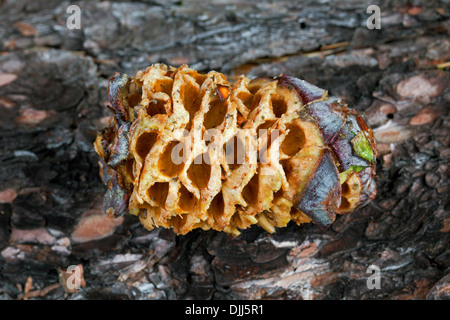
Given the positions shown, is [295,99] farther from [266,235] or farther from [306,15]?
[306,15]

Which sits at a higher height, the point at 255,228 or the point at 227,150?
the point at 227,150

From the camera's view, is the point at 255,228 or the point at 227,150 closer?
the point at 227,150

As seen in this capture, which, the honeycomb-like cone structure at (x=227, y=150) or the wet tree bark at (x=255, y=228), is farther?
the wet tree bark at (x=255, y=228)

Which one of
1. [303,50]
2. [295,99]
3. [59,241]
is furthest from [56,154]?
[303,50]

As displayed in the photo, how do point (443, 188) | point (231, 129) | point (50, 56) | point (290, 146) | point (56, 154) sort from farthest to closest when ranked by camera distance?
point (50, 56), point (56, 154), point (443, 188), point (290, 146), point (231, 129)
